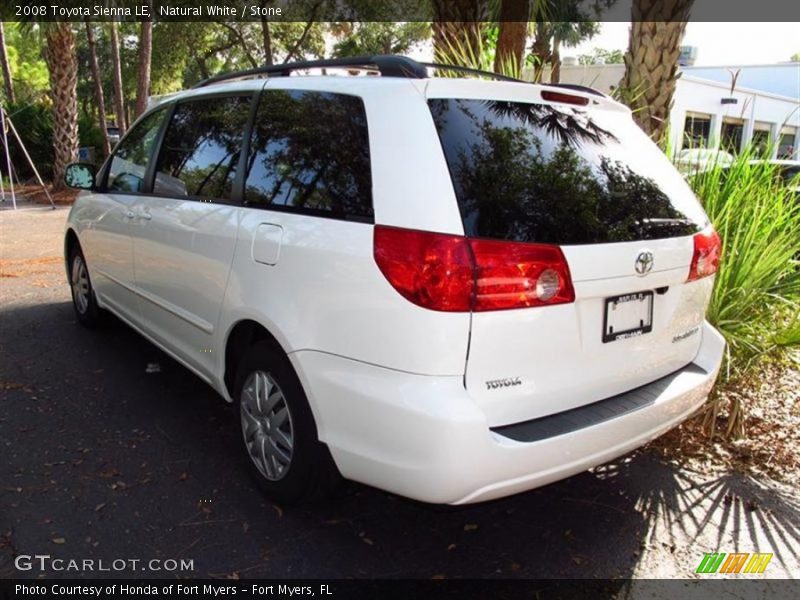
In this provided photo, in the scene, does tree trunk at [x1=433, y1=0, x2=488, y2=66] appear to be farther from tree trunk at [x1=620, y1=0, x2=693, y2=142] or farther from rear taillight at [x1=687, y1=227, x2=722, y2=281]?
rear taillight at [x1=687, y1=227, x2=722, y2=281]

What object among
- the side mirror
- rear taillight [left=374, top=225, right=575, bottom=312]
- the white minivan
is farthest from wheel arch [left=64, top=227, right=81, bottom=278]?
rear taillight [left=374, top=225, right=575, bottom=312]

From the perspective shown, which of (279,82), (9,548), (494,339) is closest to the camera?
(494,339)

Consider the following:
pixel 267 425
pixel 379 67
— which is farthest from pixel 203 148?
pixel 267 425

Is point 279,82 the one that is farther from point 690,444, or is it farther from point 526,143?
point 690,444

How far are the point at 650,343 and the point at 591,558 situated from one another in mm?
949

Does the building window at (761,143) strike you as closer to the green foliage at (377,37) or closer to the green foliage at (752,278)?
the green foliage at (752,278)

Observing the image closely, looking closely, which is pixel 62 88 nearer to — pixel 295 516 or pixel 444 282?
pixel 295 516

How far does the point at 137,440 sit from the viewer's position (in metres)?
3.78

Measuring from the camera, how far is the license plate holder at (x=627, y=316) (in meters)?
2.60

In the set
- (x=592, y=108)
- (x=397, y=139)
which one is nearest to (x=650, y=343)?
(x=592, y=108)

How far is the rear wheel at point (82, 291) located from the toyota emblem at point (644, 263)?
448 centimetres

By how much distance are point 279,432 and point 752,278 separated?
3.22 meters

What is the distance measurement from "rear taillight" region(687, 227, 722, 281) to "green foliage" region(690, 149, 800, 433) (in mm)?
1175

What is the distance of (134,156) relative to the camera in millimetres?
4660
